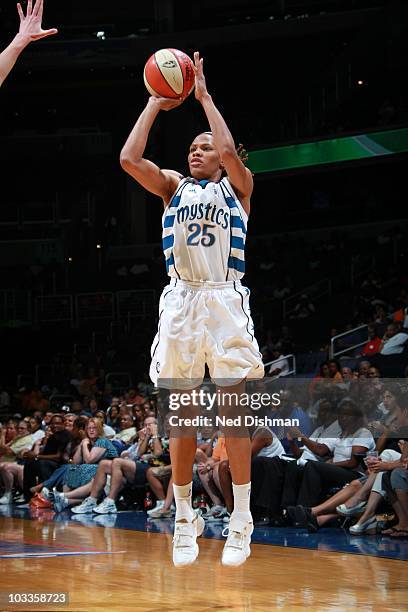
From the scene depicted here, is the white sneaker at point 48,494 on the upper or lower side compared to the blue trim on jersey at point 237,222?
lower

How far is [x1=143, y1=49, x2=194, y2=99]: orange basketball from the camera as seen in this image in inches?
216

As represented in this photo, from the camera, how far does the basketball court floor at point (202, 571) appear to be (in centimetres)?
568

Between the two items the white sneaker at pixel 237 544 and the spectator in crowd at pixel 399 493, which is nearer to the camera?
the white sneaker at pixel 237 544

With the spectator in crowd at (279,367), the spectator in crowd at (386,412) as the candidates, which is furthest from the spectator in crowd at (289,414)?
the spectator in crowd at (279,367)

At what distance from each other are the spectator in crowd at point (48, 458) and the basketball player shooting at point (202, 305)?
853 centimetres

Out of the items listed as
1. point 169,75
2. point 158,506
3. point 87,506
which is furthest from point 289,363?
point 169,75

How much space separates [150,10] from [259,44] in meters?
4.36

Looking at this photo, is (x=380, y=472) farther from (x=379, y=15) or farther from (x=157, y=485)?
(x=379, y=15)

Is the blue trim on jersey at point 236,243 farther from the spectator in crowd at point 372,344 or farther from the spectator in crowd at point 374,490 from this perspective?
the spectator in crowd at point 372,344

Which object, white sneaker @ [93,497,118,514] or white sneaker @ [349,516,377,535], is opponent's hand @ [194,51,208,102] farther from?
white sneaker @ [93,497,118,514]

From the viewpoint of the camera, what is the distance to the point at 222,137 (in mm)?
5426

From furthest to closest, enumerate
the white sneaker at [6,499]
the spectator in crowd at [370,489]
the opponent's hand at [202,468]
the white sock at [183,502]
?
the white sneaker at [6,499] → the opponent's hand at [202,468] → the spectator in crowd at [370,489] → the white sock at [183,502]

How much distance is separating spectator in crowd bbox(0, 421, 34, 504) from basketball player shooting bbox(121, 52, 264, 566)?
941 cm

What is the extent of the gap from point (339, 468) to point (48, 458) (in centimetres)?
566
